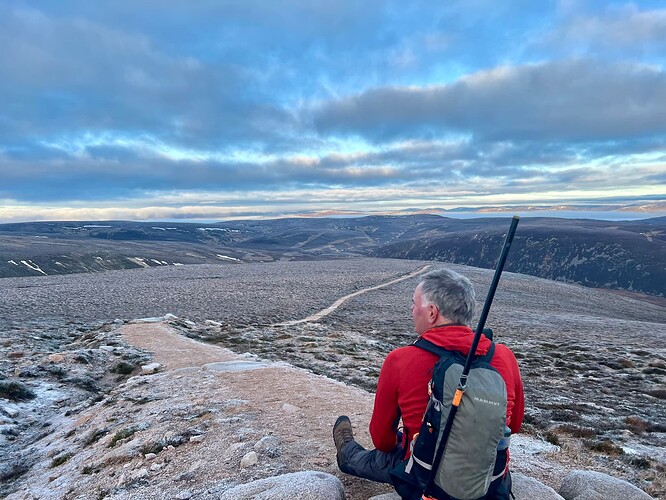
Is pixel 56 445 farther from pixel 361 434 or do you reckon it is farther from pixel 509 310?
pixel 509 310

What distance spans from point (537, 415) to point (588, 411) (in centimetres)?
186

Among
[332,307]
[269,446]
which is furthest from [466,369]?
[332,307]

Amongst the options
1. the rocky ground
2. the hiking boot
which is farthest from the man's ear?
the rocky ground

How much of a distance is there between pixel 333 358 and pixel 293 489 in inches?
519

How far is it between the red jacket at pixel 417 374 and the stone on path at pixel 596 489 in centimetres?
258

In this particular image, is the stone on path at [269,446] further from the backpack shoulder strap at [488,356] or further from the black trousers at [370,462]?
the backpack shoulder strap at [488,356]

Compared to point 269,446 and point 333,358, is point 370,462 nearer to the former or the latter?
point 269,446

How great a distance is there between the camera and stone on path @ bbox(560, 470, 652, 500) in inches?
247

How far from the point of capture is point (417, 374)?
4.80 m

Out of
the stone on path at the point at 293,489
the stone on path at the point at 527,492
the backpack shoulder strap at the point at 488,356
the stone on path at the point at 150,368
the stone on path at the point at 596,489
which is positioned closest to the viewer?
the backpack shoulder strap at the point at 488,356

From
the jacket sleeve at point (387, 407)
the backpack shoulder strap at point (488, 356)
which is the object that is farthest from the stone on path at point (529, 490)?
the backpack shoulder strap at point (488, 356)

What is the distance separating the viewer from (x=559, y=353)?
2283 cm

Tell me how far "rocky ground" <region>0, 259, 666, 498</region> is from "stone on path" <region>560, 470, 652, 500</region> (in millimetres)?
786

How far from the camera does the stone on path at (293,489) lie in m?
5.64
